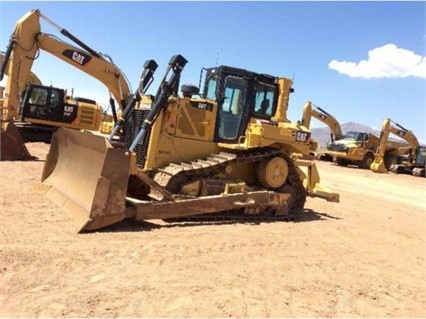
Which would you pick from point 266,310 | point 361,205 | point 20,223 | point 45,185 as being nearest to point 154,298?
point 266,310

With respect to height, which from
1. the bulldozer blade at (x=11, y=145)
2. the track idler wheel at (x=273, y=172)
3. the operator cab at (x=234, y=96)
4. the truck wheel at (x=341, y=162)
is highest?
the operator cab at (x=234, y=96)

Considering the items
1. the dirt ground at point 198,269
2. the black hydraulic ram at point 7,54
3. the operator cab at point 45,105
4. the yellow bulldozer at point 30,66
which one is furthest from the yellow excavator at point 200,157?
the operator cab at point 45,105

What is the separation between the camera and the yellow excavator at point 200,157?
7.38 meters

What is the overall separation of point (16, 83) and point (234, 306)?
11045 millimetres

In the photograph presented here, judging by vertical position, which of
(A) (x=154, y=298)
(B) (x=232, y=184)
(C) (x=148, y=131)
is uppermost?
(C) (x=148, y=131)

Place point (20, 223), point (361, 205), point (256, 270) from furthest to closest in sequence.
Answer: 1. point (361, 205)
2. point (20, 223)
3. point (256, 270)

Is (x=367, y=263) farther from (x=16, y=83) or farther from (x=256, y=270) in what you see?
(x=16, y=83)

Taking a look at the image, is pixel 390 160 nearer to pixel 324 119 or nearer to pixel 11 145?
pixel 324 119

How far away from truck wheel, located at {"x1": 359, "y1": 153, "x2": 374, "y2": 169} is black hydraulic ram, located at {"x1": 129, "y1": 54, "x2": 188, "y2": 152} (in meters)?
23.5

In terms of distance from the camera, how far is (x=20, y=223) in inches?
260

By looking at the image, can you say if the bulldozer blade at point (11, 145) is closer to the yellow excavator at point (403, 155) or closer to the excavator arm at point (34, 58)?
the excavator arm at point (34, 58)

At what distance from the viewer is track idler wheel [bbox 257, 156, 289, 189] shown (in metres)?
9.17

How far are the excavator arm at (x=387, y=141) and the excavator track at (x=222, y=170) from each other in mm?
20130

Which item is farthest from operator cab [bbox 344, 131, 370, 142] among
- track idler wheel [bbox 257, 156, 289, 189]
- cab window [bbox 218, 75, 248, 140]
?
cab window [bbox 218, 75, 248, 140]
